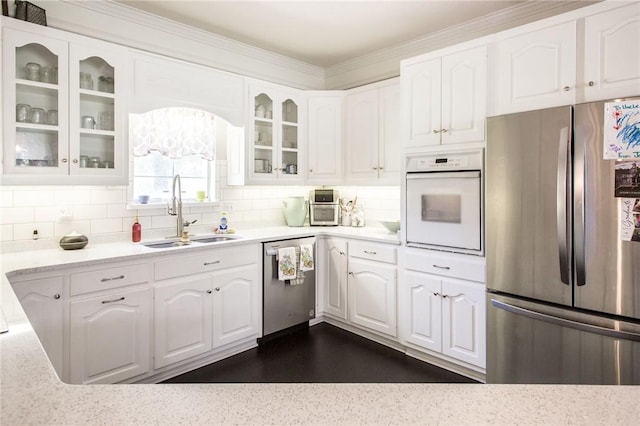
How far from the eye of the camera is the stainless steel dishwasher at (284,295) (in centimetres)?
329

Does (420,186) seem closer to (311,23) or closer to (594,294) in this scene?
(594,294)

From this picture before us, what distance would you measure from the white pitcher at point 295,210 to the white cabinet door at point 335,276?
0.47 m

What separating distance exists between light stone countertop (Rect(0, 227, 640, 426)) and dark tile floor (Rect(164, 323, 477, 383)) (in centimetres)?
208

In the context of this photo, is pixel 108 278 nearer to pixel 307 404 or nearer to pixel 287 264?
pixel 287 264

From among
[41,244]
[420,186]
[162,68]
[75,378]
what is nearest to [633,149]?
[420,186]

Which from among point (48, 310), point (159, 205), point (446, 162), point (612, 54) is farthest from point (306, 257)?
point (612, 54)

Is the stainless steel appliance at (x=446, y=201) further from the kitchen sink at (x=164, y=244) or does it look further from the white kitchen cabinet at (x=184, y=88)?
the kitchen sink at (x=164, y=244)

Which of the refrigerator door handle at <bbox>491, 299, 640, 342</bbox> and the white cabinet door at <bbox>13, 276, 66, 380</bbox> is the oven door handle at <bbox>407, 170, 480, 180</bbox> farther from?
the white cabinet door at <bbox>13, 276, 66, 380</bbox>

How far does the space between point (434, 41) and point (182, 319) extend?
326 cm

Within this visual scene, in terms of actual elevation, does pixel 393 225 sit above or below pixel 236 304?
above

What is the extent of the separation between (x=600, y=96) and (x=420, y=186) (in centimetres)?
124

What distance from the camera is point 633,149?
1923 mm

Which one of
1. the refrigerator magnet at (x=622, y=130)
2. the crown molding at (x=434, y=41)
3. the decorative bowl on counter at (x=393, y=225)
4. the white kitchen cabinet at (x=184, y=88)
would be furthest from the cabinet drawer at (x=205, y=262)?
the refrigerator magnet at (x=622, y=130)

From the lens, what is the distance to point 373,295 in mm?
3355
